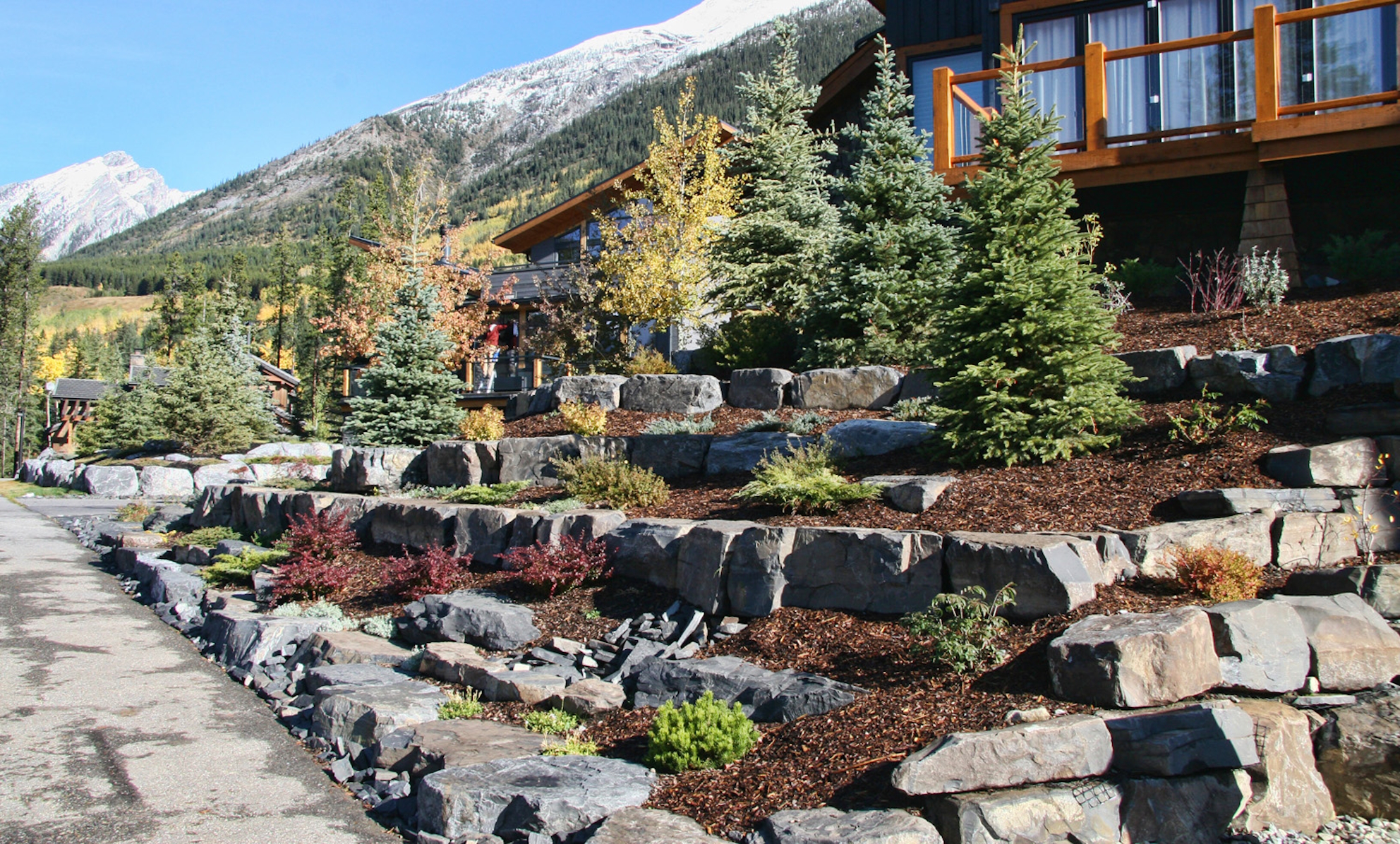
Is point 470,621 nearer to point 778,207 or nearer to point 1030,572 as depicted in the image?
point 1030,572

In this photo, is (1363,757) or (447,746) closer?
(1363,757)

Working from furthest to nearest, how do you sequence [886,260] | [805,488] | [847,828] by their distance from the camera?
[886,260] → [805,488] → [847,828]

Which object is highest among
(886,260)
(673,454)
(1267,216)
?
(1267,216)

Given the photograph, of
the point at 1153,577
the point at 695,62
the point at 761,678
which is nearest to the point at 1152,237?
the point at 1153,577

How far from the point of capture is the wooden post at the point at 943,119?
42.1 feet

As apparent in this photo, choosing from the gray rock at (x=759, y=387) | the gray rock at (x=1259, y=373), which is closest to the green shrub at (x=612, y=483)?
the gray rock at (x=759, y=387)

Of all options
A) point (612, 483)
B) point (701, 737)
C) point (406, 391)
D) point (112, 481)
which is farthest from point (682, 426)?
point (112, 481)

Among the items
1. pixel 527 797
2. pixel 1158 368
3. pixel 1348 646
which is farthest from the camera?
pixel 1158 368

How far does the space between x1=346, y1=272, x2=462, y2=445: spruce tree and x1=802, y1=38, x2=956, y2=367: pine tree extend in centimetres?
617

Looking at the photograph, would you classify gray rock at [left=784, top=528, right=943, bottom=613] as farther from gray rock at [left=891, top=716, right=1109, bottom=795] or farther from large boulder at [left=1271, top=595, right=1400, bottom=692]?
large boulder at [left=1271, top=595, right=1400, bottom=692]

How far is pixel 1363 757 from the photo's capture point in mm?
4543

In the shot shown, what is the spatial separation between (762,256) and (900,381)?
19.4 feet

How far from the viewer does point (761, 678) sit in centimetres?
587

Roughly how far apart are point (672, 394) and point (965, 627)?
7.60 metres
